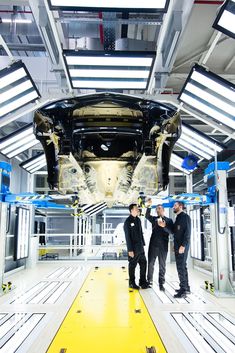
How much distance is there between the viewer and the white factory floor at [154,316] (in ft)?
9.39

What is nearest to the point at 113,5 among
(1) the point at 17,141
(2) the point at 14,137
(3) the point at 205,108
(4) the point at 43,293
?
(3) the point at 205,108

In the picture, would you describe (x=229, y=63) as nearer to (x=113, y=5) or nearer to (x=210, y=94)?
(x=210, y=94)

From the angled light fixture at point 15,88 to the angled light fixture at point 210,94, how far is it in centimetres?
256

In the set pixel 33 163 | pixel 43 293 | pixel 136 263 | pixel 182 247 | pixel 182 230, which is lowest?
pixel 43 293

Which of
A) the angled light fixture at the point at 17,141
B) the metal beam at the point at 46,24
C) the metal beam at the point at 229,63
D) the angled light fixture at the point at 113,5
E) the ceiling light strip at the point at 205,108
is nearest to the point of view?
the angled light fixture at the point at 113,5

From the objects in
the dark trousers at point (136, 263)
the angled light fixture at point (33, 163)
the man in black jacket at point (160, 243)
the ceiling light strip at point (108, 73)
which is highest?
the ceiling light strip at point (108, 73)

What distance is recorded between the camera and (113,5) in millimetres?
3359

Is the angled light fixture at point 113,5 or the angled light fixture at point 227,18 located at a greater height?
the angled light fixture at point 113,5

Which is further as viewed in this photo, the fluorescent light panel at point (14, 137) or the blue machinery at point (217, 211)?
the fluorescent light panel at point (14, 137)

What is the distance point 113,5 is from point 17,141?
4.30 m

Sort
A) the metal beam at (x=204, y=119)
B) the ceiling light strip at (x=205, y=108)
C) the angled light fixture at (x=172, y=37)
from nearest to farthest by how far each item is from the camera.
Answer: the angled light fixture at (x=172, y=37) < the ceiling light strip at (x=205, y=108) < the metal beam at (x=204, y=119)

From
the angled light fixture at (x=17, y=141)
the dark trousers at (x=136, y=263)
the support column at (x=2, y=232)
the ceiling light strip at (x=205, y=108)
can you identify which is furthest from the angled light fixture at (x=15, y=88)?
the dark trousers at (x=136, y=263)

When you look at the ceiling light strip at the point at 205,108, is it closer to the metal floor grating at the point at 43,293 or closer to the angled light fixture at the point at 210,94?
the angled light fixture at the point at 210,94

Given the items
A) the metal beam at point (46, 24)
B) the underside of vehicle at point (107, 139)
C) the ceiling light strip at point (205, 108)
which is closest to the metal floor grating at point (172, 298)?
the underside of vehicle at point (107, 139)
